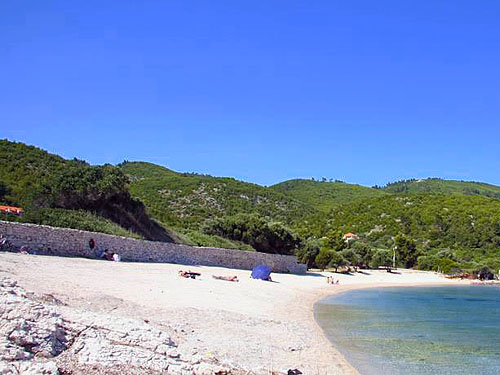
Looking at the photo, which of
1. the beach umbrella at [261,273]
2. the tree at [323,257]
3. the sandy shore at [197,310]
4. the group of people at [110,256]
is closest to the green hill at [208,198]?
the tree at [323,257]

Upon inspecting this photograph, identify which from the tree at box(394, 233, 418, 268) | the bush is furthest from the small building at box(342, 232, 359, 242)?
the bush

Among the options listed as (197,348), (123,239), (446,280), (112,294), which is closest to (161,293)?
(112,294)

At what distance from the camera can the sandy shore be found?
9.63 m

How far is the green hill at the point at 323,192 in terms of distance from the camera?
4970 inches

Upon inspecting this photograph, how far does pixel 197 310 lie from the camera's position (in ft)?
43.7

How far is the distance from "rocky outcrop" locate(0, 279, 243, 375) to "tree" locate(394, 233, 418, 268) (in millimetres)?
67966

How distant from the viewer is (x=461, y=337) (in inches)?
635

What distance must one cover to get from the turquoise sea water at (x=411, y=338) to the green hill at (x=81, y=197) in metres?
14.5

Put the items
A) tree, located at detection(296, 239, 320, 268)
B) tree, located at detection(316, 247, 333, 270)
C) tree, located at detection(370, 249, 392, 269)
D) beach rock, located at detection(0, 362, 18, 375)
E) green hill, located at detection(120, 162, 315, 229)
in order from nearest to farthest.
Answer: beach rock, located at detection(0, 362, 18, 375) < tree, located at detection(296, 239, 320, 268) < tree, located at detection(316, 247, 333, 270) < tree, located at detection(370, 249, 392, 269) < green hill, located at detection(120, 162, 315, 229)

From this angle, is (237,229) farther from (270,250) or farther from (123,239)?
(123,239)

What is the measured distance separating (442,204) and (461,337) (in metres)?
80.3

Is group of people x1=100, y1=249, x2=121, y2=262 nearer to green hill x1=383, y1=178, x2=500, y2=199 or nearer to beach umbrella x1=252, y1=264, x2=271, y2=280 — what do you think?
beach umbrella x1=252, y1=264, x2=271, y2=280

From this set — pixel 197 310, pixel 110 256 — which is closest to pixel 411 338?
pixel 197 310

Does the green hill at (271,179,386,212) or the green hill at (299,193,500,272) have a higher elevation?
the green hill at (271,179,386,212)
